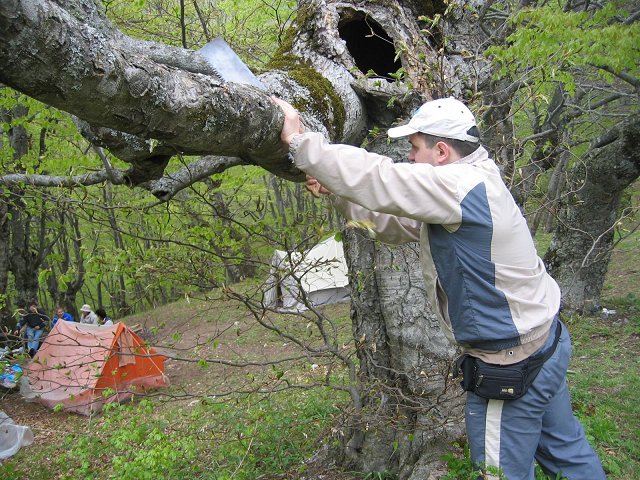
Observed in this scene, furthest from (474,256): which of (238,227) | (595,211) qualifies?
(595,211)

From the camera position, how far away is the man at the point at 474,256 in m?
2.21

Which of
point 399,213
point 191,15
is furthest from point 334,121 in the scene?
point 191,15

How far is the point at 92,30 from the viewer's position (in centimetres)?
171

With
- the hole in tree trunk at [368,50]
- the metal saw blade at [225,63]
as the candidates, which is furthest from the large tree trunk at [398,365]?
the metal saw blade at [225,63]

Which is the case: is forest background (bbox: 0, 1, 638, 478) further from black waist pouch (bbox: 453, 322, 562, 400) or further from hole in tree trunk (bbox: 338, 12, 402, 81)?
black waist pouch (bbox: 453, 322, 562, 400)

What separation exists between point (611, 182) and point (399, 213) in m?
6.56

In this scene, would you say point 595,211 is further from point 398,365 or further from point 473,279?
point 473,279

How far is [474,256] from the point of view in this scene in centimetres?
232

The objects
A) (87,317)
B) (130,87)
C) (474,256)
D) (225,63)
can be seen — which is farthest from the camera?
(87,317)

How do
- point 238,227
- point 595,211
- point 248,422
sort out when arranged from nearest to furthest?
Answer: point 248,422, point 238,227, point 595,211

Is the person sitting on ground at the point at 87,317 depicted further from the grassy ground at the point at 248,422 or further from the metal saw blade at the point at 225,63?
the metal saw blade at the point at 225,63

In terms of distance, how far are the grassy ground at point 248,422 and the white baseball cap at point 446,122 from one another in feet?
5.64

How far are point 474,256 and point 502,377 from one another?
0.56m

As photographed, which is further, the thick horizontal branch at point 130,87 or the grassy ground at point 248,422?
the grassy ground at point 248,422
